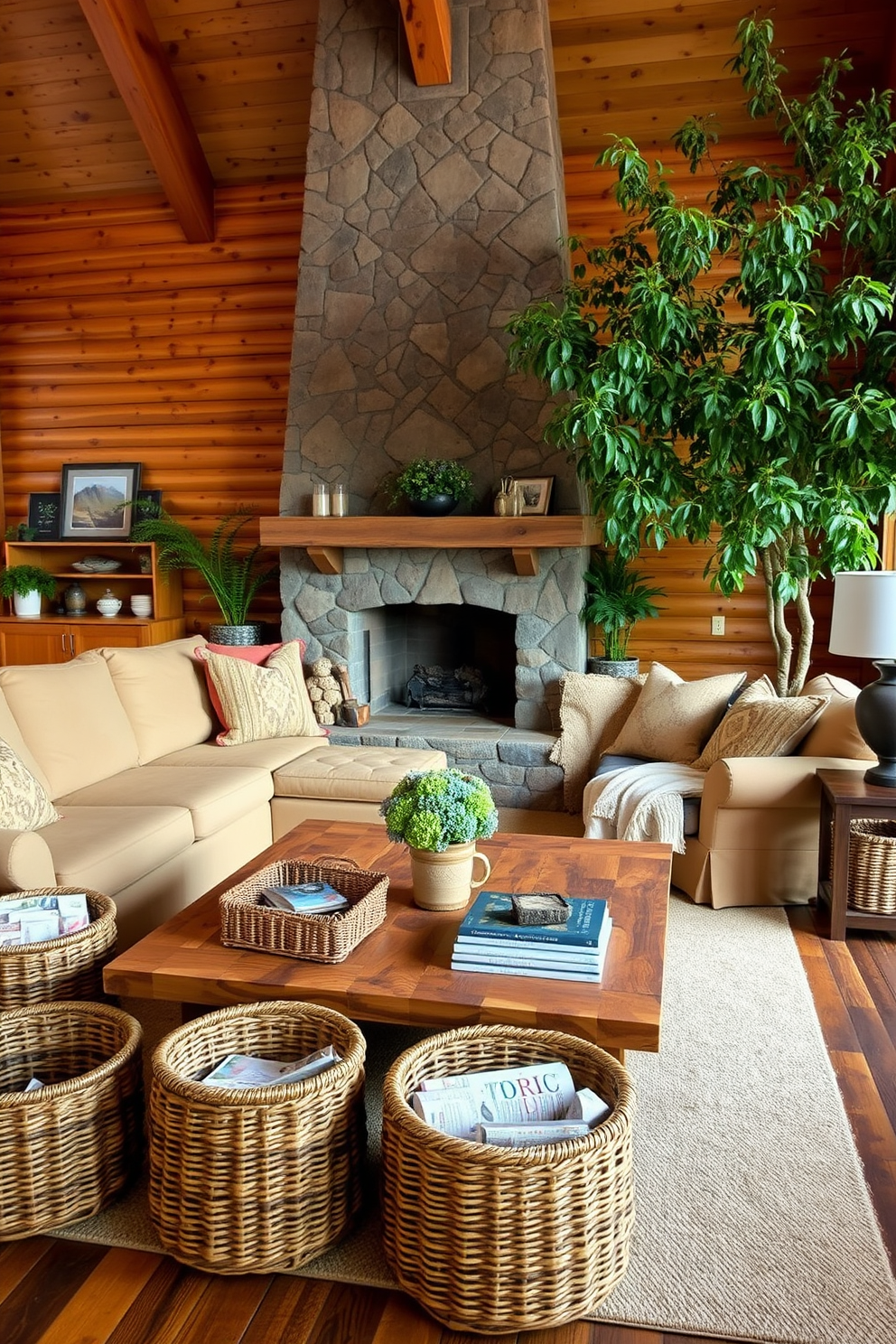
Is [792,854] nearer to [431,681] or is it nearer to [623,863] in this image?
[623,863]

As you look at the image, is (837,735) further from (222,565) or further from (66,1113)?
(222,565)

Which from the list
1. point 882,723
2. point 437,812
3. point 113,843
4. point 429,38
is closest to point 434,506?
point 429,38

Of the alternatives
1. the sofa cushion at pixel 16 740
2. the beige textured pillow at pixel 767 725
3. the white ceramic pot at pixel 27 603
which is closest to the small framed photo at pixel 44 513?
the white ceramic pot at pixel 27 603

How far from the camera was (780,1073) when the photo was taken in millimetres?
2545

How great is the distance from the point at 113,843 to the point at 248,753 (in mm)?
1218

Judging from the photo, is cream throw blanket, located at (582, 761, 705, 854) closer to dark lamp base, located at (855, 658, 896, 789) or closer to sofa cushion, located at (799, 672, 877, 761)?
sofa cushion, located at (799, 672, 877, 761)

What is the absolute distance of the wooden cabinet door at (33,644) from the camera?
6055 millimetres

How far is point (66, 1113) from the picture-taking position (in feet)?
6.35

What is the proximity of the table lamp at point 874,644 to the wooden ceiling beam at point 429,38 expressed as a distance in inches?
127

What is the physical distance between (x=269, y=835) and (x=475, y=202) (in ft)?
10.4

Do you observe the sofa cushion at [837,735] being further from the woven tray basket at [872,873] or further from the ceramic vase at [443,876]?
the ceramic vase at [443,876]

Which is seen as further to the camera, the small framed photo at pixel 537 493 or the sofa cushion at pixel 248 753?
the small framed photo at pixel 537 493

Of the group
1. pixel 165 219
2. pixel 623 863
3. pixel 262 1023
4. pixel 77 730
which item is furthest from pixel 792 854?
pixel 165 219

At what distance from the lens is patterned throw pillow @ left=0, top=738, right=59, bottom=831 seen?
2988mm
